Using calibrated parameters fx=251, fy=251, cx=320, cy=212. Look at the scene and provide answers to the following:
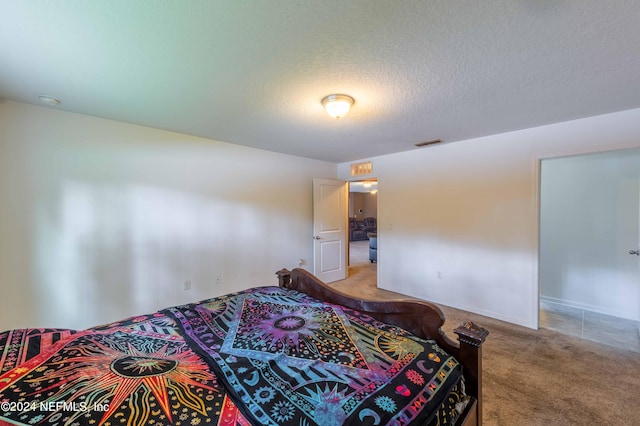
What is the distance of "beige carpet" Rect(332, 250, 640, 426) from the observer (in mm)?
1646

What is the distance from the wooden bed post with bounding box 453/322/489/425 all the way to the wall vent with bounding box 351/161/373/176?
359 centimetres

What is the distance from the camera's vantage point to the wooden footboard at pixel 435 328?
Answer: 1262 mm

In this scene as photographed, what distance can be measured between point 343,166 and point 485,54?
361cm

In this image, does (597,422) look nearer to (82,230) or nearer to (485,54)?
(485,54)

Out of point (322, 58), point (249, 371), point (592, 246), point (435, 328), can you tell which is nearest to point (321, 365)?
point (249, 371)

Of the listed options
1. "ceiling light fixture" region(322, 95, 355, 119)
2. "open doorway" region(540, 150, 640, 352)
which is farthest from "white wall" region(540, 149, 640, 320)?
"ceiling light fixture" region(322, 95, 355, 119)

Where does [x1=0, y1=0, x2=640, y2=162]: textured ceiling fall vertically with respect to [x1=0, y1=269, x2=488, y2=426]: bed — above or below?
above

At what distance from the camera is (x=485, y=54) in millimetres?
1553

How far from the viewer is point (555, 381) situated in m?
1.97

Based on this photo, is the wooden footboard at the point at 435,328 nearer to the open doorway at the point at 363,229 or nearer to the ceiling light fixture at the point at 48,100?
the ceiling light fixture at the point at 48,100

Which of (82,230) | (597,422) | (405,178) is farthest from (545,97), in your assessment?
(82,230)

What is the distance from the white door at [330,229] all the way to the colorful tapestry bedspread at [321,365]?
2.88m

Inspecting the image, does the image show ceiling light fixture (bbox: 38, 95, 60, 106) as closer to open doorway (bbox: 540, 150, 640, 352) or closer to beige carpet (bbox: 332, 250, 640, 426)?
beige carpet (bbox: 332, 250, 640, 426)

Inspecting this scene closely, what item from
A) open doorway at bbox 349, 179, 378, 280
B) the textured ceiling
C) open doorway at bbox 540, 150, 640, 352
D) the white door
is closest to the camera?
the textured ceiling
